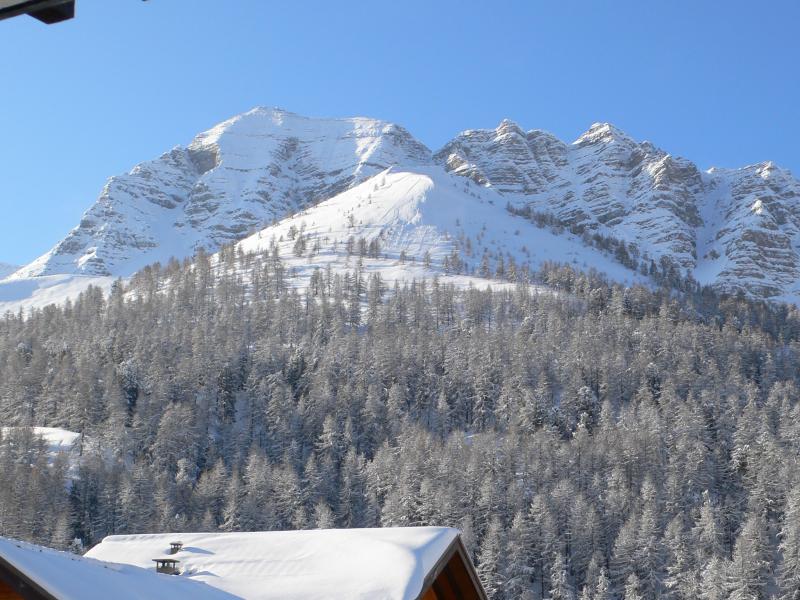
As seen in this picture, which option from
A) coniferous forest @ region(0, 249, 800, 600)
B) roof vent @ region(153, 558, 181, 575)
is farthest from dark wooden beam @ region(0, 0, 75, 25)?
coniferous forest @ region(0, 249, 800, 600)

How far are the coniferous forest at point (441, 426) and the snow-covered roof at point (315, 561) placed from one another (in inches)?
2645

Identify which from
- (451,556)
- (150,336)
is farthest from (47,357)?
(451,556)

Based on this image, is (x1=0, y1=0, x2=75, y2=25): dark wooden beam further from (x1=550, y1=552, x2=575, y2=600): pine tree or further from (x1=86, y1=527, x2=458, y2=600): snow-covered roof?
(x1=550, y1=552, x2=575, y2=600): pine tree

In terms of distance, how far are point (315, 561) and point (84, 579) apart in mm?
4101

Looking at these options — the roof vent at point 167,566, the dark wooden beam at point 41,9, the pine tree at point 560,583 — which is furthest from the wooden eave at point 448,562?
the pine tree at point 560,583

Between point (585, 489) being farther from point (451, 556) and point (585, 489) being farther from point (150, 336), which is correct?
point (451, 556)

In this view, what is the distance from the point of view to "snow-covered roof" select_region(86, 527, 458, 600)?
9.49m

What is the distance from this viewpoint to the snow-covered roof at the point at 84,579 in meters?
6.33

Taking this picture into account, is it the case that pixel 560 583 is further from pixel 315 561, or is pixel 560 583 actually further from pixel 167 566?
pixel 315 561

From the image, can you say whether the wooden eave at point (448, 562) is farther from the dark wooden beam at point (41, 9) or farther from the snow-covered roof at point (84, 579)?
the dark wooden beam at point (41, 9)

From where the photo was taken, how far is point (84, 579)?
688 cm

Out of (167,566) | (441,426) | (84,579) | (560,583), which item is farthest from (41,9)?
(441,426)

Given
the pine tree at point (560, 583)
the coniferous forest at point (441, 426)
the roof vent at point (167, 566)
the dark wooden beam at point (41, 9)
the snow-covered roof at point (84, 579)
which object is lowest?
the pine tree at point (560, 583)

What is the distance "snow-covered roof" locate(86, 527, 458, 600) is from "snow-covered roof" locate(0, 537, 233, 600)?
1.32m
